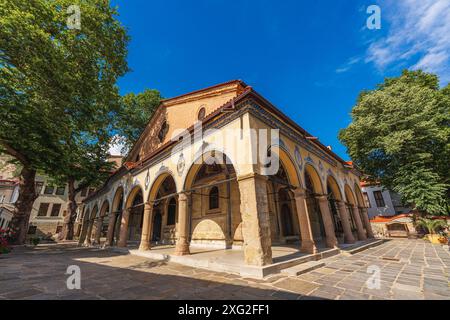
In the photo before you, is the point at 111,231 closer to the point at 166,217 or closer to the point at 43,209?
the point at 166,217

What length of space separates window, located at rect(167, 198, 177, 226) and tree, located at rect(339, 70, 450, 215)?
1673 centimetres

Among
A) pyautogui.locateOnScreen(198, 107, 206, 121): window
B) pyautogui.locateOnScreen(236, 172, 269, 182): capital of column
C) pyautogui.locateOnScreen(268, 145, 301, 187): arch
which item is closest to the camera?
pyautogui.locateOnScreen(236, 172, 269, 182): capital of column

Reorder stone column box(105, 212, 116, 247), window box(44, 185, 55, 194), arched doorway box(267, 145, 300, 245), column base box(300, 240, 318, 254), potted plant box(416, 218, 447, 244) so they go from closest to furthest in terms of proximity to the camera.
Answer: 1. column base box(300, 240, 318, 254)
2. arched doorway box(267, 145, 300, 245)
3. potted plant box(416, 218, 447, 244)
4. stone column box(105, 212, 116, 247)
5. window box(44, 185, 55, 194)

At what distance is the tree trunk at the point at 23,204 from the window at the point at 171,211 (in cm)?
1004

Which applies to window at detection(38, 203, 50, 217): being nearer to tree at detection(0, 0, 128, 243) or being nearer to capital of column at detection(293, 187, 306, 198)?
tree at detection(0, 0, 128, 243)

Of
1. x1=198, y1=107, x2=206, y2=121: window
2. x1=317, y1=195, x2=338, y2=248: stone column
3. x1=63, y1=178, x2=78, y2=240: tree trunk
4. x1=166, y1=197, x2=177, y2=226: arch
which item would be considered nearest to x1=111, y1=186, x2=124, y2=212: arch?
x1=166, y1=197, x2=177, y2=226: arch

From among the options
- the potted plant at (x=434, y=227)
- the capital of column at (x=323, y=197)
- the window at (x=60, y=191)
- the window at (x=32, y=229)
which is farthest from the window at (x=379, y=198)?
the window at (x=32, y=229)

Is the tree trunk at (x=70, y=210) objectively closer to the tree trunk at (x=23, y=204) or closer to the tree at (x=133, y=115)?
the tree trunk at (x=23, y=204)

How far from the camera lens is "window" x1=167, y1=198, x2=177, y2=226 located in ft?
44.2

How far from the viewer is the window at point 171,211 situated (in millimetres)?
13477

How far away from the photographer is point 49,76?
9539 mm

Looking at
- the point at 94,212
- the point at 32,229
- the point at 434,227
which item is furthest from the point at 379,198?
the point at 32,229
